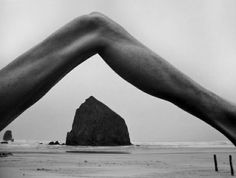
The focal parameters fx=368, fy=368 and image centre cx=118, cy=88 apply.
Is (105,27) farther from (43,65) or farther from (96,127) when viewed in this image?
(96,127)

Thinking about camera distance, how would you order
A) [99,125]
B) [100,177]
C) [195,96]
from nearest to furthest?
1. [195,96]
2. [100,177]
3. [99,125]

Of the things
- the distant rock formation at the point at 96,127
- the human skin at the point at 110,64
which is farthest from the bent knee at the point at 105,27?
the distant rock formation at the point at 96,127

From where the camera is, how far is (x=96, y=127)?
84.4 metres

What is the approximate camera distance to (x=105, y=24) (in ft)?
3.88

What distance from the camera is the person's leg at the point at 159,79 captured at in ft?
3.69

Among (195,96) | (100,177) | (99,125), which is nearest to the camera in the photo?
(195,96)

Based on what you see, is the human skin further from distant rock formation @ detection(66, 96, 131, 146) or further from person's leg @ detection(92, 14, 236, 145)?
distant rock formation @ detection(66, 96, 131, 146)

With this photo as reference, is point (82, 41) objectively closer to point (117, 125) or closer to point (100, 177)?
point (100, 177)

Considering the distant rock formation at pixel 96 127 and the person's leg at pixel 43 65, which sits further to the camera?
the distant rock formation at pixel 96 127

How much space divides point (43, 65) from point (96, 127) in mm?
83841

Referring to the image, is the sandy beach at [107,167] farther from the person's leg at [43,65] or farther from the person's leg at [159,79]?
the person's leg at [159,79]

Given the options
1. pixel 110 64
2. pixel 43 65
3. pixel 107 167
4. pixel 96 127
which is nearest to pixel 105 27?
pixel 110 64

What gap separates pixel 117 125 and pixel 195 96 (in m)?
84.7

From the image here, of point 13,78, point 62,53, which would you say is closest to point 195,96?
point 62,53
